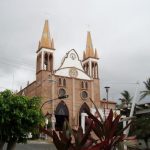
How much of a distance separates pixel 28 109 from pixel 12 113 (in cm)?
118

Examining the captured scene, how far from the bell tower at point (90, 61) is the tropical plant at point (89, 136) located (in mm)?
55098

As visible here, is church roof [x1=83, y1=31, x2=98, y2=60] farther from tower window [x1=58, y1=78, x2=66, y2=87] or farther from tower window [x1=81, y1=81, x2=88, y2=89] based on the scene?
tower window [x1=58, y1=78, x2=66, y2=87]

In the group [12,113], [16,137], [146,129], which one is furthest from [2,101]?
[146,129]

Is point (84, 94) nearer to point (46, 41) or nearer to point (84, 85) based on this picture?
point (84, 85)

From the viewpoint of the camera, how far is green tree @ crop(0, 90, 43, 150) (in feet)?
66.4

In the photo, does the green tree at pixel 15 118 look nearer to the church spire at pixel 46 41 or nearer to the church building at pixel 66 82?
the church building at pixel 66 82

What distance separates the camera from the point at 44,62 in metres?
55.5

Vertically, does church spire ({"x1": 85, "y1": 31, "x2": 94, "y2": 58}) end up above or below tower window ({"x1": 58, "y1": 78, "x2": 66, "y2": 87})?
above

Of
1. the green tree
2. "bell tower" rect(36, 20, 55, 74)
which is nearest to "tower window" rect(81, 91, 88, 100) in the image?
"bell tower" rect(36, 20, 55, 74)

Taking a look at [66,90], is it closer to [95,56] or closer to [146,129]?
[95,56]

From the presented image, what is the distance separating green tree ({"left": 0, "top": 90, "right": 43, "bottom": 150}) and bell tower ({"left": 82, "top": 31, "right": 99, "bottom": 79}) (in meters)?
38.5

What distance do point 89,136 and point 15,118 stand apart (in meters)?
17.0

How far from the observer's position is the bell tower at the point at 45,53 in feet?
181

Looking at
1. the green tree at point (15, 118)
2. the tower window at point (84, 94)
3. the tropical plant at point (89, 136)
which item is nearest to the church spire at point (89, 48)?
the tower window at point (84, 94)
